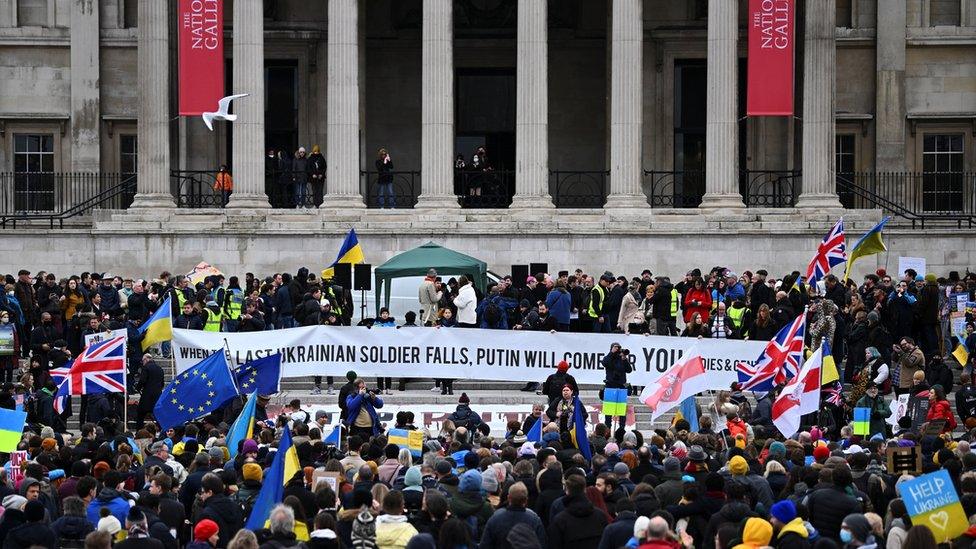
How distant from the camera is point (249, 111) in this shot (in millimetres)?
42250

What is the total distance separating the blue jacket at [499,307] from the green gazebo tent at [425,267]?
1.24 m

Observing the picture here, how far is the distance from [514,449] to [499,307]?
42.5 feet

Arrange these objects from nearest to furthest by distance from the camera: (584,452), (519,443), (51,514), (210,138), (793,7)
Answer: (51,514) < (584,452) < (519,443) < (793,7) < (210,138)

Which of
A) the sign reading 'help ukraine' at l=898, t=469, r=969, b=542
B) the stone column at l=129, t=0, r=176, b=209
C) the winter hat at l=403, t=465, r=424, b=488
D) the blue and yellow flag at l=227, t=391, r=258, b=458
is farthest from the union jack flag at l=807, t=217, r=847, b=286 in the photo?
the sign reading 'help ukraine' at l=898, t=469, r=969, b=542

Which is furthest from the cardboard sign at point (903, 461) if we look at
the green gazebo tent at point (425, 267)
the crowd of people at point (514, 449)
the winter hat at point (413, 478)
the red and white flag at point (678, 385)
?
the green gazebo tent at point (425, 267)

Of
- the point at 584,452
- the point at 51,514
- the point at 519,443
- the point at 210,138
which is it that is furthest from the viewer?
the point at 210,138

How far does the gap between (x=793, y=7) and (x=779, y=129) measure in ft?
15.9

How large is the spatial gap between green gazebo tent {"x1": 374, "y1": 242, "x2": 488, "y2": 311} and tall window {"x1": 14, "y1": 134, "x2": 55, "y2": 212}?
1388cm

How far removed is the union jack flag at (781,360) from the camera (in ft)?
88.6

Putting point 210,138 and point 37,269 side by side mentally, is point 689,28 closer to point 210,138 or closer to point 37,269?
point 210,138

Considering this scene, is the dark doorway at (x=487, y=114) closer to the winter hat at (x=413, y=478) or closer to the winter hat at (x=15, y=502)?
the winter hat at (x=413, y=478)

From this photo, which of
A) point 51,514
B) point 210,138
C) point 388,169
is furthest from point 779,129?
point 51,514

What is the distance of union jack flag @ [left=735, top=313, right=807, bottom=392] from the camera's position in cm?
Result: 2700

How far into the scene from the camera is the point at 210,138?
45.7m
